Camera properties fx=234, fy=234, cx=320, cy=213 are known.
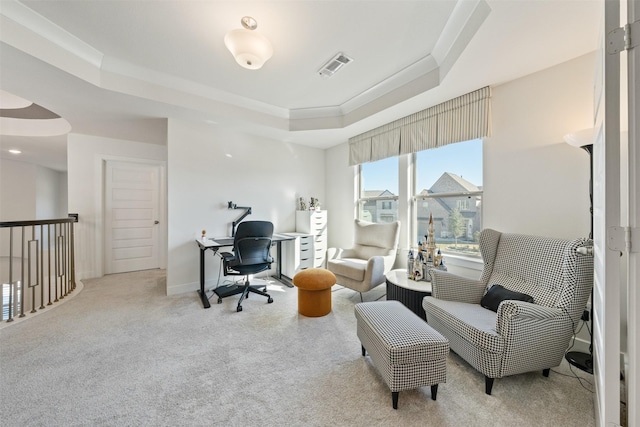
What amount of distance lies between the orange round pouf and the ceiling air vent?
2265 mm

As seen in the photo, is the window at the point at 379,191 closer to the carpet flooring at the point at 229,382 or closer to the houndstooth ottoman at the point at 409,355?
the carpet flooring at the point at 229,382

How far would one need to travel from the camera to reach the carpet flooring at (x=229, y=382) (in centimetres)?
133

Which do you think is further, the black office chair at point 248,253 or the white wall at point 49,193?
the white wall at point 49,193

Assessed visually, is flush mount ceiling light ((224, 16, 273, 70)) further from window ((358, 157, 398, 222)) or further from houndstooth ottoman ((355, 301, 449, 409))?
window ((358, 157, 398, 222))

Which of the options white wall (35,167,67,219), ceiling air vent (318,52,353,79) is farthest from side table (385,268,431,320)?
white wall (35,167,67,219)

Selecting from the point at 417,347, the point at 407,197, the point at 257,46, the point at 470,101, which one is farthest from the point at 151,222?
the point at 470,101

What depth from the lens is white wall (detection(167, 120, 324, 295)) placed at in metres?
3.33

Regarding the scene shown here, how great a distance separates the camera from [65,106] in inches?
113

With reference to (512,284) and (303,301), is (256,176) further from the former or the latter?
(512,284)

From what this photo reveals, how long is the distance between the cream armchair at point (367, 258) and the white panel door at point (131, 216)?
142 inches

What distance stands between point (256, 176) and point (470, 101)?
10.4 ft

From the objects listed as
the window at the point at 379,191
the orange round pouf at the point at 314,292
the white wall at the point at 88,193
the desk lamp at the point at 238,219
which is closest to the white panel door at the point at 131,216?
the white wall at the point at 88,193

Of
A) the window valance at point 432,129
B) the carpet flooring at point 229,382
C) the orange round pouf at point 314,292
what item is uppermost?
the window valance at point 432,129

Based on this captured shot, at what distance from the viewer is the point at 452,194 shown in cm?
294
